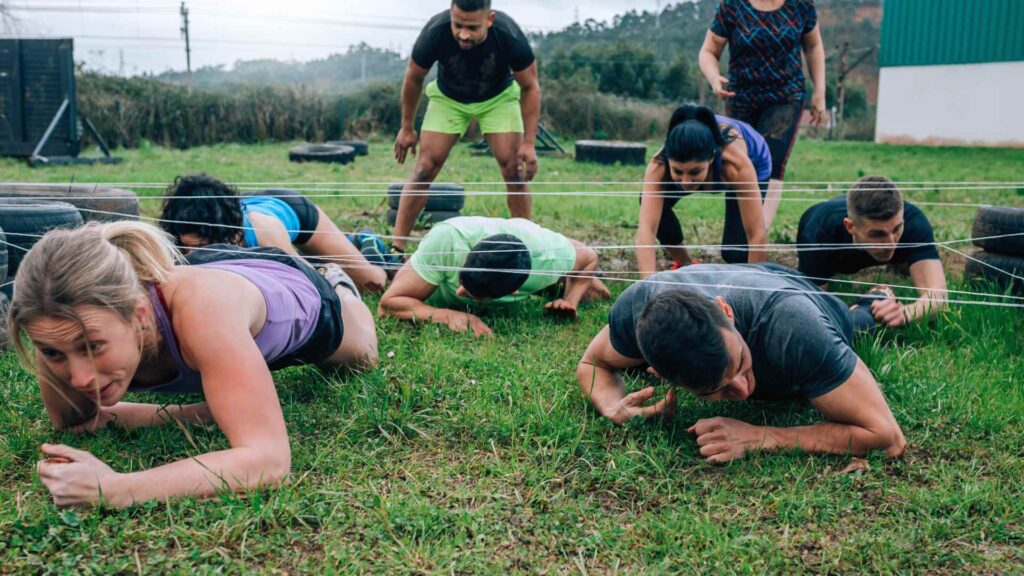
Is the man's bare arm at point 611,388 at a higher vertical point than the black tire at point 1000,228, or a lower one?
lower

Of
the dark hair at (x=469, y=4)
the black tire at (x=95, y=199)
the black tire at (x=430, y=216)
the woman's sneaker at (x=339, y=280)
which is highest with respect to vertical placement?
the dark hair at (x=469, y=4)

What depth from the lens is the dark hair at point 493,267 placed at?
4.12m

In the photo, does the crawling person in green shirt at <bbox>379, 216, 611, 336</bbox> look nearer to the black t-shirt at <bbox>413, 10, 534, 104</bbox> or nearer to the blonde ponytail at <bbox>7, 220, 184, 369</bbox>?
the black t-shirt at <bbox>413, 10, 534, 104</bbox>

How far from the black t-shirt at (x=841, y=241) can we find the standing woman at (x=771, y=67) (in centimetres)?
63

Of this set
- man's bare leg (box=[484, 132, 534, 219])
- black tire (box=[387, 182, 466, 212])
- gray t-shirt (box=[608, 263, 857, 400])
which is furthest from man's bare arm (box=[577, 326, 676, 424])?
black tire (box=[387, 182, 466, 212])

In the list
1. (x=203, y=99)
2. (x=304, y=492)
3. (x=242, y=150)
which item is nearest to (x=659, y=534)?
(x=304, y=492)

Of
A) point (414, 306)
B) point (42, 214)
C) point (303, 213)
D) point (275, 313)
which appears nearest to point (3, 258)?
point (42, 214)

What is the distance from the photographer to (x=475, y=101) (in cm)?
606

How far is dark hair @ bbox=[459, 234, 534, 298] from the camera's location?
13.5ft

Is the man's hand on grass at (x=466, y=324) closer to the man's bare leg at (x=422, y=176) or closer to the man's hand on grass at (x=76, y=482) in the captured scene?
the man's bare leg at (x=422, y=176)

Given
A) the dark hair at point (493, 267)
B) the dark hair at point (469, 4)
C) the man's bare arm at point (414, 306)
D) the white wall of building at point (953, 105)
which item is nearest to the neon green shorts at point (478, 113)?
the dark hair at point (469, 4)

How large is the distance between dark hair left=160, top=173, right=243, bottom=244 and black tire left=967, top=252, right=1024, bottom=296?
3992 mm

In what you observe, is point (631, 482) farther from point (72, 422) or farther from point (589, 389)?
point (72, 422)

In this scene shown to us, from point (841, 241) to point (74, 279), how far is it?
3.84m
